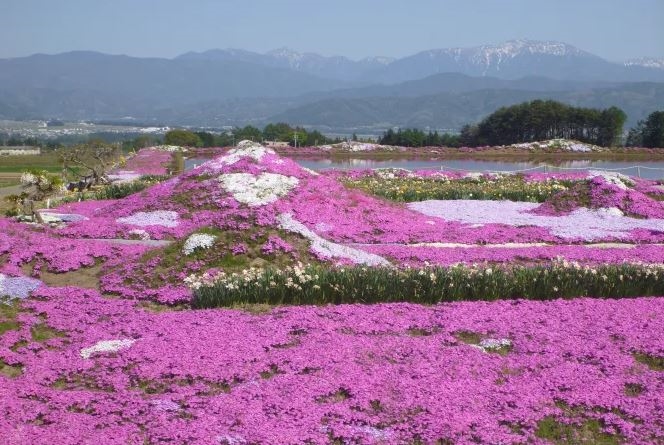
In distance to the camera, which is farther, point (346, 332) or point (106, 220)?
point (106, 220)

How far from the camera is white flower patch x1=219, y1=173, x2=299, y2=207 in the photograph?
73.0ft

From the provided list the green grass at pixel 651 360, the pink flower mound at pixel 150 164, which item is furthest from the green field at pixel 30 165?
the green grass at pixel 651 360

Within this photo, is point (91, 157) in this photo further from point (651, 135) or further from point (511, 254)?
point (651, 135)

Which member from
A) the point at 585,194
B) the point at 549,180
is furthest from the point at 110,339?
the point at 549,180

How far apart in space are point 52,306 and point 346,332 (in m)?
6.16

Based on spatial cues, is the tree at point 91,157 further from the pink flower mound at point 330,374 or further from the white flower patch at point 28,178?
the pink flower mound at point 330,374

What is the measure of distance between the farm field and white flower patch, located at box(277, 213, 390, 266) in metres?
0.07

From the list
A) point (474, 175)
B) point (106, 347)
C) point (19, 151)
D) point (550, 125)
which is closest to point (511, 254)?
point (106, 347)

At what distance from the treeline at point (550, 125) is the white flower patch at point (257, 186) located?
8851 cm

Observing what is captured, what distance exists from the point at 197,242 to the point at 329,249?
3.50 metres

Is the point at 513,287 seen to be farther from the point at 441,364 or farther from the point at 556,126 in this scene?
the point at 556,126

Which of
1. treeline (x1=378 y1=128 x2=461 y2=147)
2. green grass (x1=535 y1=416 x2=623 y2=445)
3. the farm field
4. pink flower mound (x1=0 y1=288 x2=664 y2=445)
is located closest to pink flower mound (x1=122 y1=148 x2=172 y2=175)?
the farm field

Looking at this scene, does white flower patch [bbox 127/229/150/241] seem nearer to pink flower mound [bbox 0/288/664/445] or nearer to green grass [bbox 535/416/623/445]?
pink flower mound [bbox 0/288/664/445]

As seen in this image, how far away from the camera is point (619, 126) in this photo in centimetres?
10200
